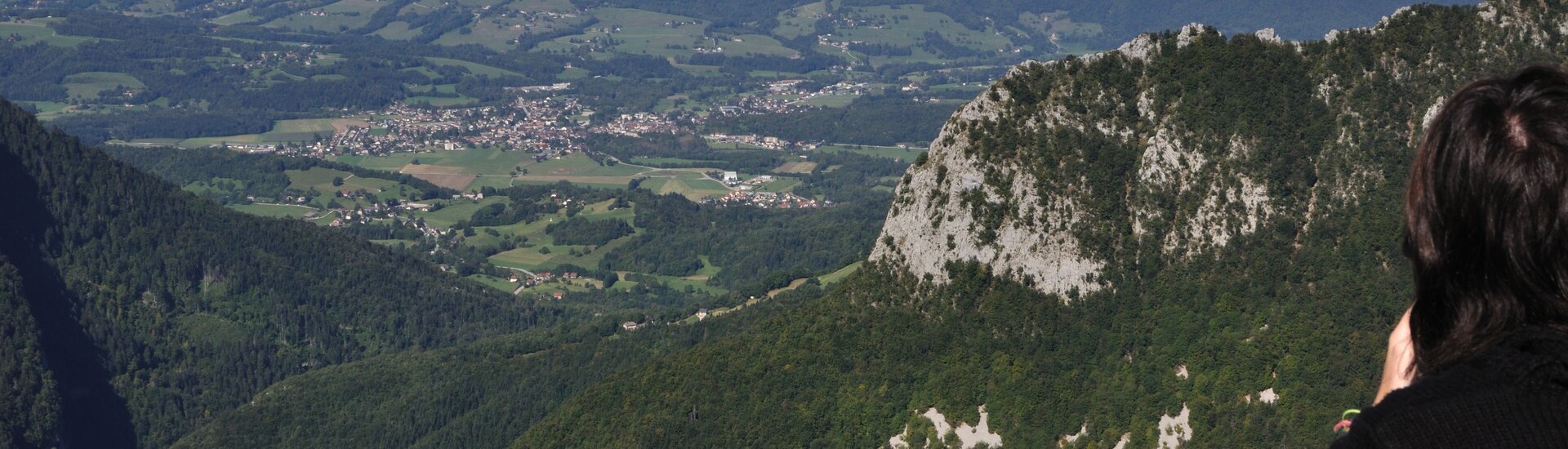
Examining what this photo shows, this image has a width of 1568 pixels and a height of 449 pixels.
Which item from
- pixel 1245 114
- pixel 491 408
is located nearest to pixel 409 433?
pixel 491 408

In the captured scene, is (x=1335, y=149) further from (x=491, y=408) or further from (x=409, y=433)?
(x=409, y=433)

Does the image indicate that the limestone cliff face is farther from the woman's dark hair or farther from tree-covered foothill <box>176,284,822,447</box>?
the woman's dark hair

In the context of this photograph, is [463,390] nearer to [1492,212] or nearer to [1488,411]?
[1492,212]

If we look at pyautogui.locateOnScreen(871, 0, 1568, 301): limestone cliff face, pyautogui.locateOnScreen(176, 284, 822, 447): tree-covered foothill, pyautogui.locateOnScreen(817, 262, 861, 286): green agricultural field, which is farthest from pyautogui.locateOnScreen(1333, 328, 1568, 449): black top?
pyautogui.locateOnScreen(817, 262, 861, 286): green agricultural field

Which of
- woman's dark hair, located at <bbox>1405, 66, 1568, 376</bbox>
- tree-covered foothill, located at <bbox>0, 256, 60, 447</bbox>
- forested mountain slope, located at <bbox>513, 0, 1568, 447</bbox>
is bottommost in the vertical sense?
tree-covered foothill, located at <bbox>0, 256, 60, 447</bbox>

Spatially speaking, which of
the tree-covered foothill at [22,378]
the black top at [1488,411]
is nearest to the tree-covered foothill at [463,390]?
the tree-covered foothill at [22,378]

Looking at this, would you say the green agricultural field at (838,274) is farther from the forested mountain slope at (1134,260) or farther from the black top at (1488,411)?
the black top at (1488,411)
